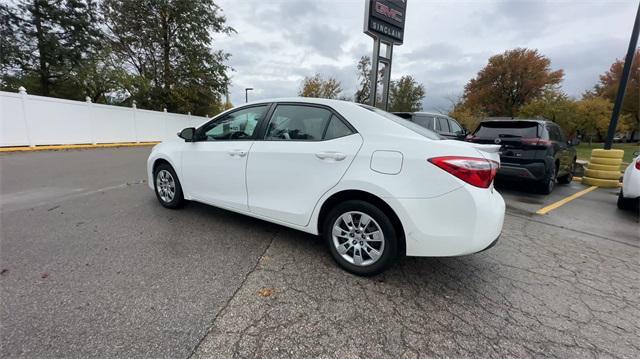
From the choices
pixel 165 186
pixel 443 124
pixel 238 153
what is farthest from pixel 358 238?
pixel 443 124

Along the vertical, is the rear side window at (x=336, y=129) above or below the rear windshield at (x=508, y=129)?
below

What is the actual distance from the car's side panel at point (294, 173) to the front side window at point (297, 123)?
0.09m

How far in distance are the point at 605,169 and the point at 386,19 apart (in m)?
8.17

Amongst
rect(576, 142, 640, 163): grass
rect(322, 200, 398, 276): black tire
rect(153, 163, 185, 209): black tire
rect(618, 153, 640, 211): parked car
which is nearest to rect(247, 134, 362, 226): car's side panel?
rect(322, 200, 398, 276): black tire

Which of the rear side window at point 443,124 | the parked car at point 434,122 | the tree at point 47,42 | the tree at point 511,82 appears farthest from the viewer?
the tree at point 511,82

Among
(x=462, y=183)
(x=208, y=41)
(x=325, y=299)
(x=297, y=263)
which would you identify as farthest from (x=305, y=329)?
(x=208, y=41)

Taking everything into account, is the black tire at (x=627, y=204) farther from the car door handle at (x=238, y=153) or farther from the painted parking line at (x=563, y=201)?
the car door handle at (x=238, y=153)

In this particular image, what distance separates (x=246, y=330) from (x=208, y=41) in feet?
81.3

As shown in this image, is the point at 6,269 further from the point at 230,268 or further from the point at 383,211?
the point at 383,211

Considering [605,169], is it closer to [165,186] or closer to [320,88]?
[165,186]

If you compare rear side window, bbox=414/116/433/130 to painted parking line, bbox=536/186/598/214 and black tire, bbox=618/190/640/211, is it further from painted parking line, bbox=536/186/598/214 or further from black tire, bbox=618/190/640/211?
black tire, bbox=618/190/640/211

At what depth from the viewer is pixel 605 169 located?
7473 millimetres

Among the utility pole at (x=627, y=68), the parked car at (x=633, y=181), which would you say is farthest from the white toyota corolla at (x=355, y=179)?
the utility pole at (x=627, y=68)

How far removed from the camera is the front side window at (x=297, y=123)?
2.75m
